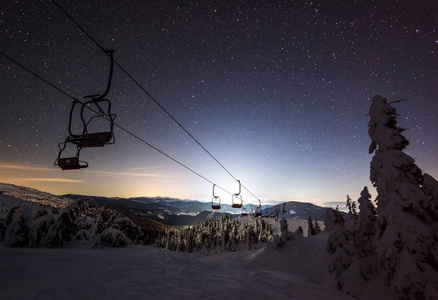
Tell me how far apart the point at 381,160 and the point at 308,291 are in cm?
832

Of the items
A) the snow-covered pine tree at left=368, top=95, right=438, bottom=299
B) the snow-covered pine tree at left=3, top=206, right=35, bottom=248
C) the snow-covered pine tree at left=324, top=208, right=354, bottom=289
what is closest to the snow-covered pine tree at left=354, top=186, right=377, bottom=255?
the snow-covered pine tree at left=324, top=208, right=354, bottom=289

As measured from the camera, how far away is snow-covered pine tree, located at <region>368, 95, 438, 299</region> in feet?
30.8

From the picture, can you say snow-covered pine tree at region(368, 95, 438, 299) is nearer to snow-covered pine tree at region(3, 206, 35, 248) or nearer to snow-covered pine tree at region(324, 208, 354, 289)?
snow-covered pine tree at region(324, 208, 354, 289)

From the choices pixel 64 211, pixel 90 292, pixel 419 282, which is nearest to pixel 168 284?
pixel 90 292

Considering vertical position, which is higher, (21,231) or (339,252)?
(21,231)

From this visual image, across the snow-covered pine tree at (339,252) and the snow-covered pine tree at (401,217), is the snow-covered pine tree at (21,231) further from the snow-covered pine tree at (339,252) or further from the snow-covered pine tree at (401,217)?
the snow-covered pine tree at (401,217)

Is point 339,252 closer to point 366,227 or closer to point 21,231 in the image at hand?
point 366,227

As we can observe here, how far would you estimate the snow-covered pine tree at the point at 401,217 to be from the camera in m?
9.38

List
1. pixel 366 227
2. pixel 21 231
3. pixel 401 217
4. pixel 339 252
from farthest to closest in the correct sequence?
pixel 366 227 → pixel 339 252 → pixel 21 231 → pixel 401 217

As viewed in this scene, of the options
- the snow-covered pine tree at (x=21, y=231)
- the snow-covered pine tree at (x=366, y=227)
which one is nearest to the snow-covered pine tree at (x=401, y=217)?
the snow-covered pine tree at (x=366, y=227)

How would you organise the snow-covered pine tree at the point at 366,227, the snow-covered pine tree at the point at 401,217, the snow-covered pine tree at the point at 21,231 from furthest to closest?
the snow-covered pine tree at the point at 366,227, the snow-covered pine tree at the point at 21,231, the snow-covered pine tree at the point at 401,217

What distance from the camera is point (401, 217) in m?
10.2

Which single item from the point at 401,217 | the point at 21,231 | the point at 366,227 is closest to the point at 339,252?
the point at 366,227

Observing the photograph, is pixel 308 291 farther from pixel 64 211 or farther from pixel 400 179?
pixel 64 211
